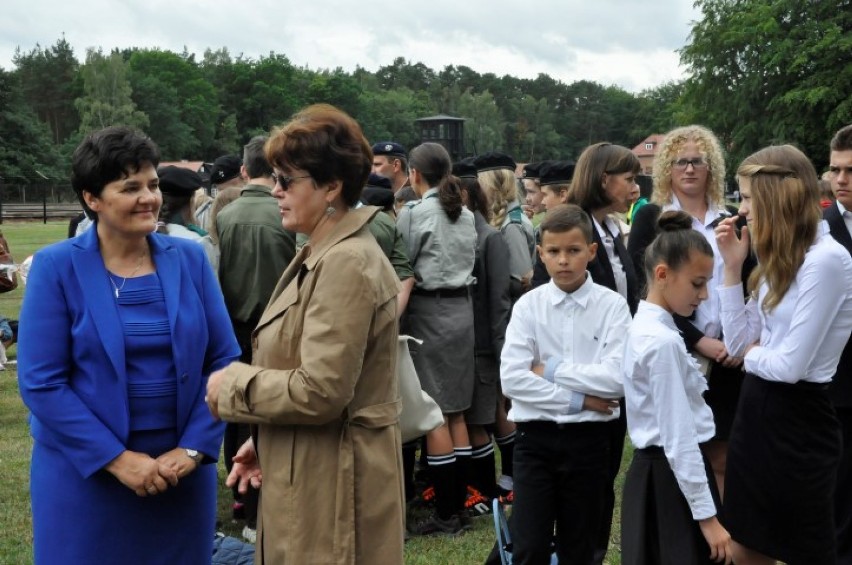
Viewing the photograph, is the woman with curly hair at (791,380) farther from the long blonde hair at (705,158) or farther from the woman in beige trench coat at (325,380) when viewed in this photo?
the woman in beige trench coat at (325,380)

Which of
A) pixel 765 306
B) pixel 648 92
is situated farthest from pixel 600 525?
pixel 648 92

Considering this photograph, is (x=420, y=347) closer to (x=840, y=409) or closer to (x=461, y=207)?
(x=461, y=207)

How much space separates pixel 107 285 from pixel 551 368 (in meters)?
1.84

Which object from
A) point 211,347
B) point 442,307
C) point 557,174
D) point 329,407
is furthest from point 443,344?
point 329,407

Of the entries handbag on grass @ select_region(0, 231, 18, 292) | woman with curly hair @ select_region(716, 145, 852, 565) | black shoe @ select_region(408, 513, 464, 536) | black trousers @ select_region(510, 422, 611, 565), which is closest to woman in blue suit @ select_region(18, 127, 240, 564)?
black trousers @ select_region(510, 422, 611, 565)

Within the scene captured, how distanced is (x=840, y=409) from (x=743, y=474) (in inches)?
37.2

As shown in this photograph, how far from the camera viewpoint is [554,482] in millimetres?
3961

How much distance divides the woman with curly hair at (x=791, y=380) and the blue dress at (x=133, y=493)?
2124mm

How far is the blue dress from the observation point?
3025mm

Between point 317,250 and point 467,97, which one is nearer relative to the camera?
point 317,250

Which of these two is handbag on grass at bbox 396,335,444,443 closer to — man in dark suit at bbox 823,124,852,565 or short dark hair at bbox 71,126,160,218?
short dark hair at bbox 71,126,160,218

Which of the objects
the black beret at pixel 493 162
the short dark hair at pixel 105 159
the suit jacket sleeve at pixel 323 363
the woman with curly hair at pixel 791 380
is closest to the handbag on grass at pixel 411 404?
the suit jacket sleeve at pixel 323 363

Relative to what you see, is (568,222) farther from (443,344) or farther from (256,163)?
(256,163)

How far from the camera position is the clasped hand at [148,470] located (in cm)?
296
